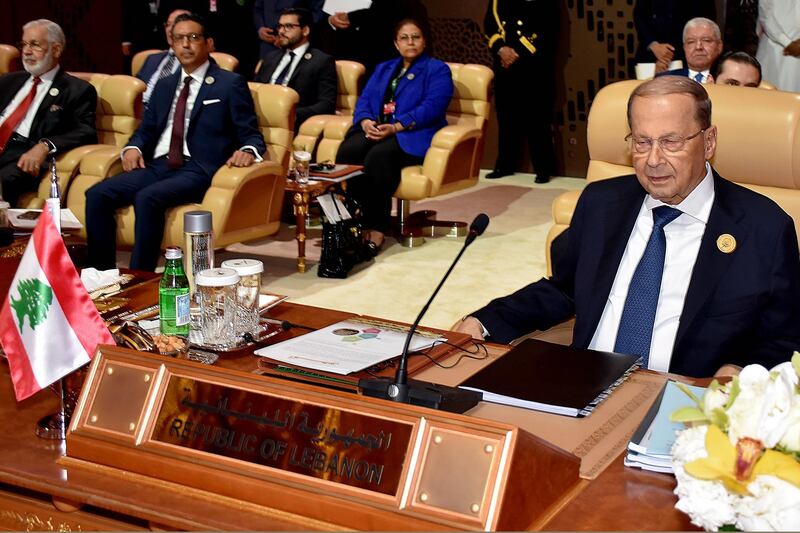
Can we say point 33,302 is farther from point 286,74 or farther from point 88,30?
point 88,30

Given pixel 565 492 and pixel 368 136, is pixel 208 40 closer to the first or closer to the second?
pixel 368 136

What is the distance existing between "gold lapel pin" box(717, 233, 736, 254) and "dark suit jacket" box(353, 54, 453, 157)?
3700 mm

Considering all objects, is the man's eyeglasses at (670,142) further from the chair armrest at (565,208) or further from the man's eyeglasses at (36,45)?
the man's eyeglasses at (36,45)

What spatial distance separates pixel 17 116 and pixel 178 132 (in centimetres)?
105

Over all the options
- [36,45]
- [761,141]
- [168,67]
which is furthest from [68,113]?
[761,141]

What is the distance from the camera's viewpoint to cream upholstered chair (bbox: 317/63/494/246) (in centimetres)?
586

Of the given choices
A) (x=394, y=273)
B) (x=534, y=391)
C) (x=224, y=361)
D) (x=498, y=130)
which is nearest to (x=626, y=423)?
(x=534, y=391)

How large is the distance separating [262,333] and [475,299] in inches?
104

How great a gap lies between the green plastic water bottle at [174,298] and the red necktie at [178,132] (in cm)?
287

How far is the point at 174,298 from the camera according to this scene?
231cm

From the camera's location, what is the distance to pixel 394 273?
5.40 metres

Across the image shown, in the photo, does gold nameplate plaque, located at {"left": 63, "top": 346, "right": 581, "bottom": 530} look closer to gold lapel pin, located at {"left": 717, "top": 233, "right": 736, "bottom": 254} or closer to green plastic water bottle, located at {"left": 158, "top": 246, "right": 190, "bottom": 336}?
green plastic water bottle, located at {"left": 158, "top": 246, "right": 190, "bottom": 336}

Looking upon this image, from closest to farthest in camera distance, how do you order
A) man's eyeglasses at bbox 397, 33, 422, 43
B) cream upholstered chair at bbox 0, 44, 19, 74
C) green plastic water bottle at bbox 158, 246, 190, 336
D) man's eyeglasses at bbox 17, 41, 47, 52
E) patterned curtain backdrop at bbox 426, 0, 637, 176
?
1. green plastic water bottle at bbox 158, 246, 190, 336
2. man's eyeglasses at bbox 17, 41, 47, 52
3. man's eyeglasses at bbox 397, 33, 422, 43
4. cream upholstered chair at bbox 0, 44, 19, 74
5. patterned curtain backdrop at bbox 426, 0, 637, 176

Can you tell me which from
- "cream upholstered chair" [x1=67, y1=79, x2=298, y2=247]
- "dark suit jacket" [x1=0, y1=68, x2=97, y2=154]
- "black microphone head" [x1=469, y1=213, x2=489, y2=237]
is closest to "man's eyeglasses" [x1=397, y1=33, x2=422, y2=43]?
"cream upholstered chair" [x1=67, y1=79, x2=298, y2=247]
